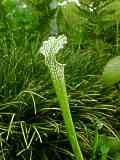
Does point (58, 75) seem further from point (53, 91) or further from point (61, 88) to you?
point (53, 91)

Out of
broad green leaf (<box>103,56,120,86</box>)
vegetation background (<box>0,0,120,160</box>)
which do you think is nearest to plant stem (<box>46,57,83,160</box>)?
broad green leaf (<box>103,56,120,86</box>)

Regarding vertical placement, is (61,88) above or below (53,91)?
above

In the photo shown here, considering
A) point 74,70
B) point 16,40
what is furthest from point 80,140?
point 16,40

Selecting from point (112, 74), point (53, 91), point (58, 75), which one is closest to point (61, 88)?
point (58, 75)

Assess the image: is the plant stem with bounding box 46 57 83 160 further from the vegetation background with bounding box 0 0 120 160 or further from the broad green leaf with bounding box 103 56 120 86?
the vegetation background with bounding box 0 0 120 160

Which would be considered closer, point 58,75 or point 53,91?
point 58,75

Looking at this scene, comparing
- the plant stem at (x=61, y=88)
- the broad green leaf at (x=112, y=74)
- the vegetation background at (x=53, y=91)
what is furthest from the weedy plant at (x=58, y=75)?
the vegetation background at (x=53, y=91)

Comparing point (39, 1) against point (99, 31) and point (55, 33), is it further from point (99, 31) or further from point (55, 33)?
point (99, 31)

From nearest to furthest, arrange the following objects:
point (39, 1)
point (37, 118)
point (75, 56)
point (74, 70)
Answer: point (37, 118) < point (74, 70) < point (75, 56) < point (39, 1)
